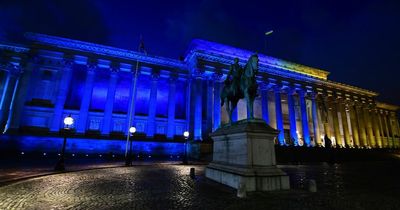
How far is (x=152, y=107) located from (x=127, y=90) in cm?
651

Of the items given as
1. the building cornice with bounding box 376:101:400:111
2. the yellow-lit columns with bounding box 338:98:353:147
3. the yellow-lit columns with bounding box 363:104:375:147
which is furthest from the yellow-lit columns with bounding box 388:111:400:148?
the yellow-lit columns with bounding box 338:98:353:147

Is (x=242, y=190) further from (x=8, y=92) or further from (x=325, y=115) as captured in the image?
(x=325, y=115)

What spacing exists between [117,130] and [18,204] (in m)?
28.4

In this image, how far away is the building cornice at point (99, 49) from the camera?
30748 mm

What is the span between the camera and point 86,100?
103ft

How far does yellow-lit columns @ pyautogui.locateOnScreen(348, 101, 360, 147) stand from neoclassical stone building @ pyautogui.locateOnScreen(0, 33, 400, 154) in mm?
1727

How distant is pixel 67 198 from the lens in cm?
658

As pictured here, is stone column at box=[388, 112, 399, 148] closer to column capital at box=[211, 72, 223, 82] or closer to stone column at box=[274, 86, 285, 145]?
stone column at box=[274, 86, 285, 145]

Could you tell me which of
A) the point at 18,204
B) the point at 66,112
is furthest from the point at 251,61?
the point at 66,112

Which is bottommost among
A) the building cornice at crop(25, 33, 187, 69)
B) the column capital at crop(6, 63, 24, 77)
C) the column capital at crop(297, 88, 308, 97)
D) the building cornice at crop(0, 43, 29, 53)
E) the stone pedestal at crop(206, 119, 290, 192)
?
the stone pedestal at crop(206, 119, 290, 192)

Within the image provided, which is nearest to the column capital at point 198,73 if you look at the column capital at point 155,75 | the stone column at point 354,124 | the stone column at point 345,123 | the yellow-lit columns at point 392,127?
the column capital at point 155,75

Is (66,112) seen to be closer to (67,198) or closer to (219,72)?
(219,72)

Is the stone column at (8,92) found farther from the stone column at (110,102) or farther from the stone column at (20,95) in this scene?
the stone column at (110,102)

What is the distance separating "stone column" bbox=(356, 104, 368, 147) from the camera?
47.4 m
